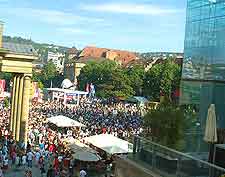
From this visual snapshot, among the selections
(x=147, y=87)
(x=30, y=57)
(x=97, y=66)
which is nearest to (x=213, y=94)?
(x=30, y=57)

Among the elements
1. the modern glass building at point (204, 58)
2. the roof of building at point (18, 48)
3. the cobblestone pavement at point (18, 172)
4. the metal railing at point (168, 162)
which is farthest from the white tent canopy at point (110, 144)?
the metal railing at point (168, 162)

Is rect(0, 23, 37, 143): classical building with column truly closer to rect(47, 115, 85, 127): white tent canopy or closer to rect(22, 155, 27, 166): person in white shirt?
rect(22, 155, 27, 166): person in white shirt

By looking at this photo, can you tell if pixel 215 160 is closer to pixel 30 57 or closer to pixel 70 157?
pixel 70 157

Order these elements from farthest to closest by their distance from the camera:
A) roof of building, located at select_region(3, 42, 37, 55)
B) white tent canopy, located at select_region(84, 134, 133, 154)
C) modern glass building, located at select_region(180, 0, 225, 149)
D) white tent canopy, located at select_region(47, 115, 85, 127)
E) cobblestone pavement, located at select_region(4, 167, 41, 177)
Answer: white tent canopy, located at select_region(47, 115, 85, 127), roof of building, located at select_region(3, 42, 37, 55), white tent canopy, located at select_region(84, 134, 133, 154), cobblestone pavement, located at select_region(4, 167, 41, 177), modern glass building, located at select_region(180, 0, 225, 149)

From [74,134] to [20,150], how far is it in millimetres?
11771

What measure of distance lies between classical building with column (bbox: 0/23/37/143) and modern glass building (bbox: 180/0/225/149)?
12857 millimetres

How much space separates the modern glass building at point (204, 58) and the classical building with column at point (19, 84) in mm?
12857

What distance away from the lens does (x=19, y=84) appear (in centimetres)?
3281

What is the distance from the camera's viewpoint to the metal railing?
35.7 feet

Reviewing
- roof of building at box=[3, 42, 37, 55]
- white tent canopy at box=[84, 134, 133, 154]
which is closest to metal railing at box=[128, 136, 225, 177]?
white tent canopy at box=[84, 134, 133, 154]

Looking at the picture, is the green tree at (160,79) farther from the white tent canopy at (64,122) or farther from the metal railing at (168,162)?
the metal railing at (168,162)

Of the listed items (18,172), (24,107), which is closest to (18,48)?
(24,107)

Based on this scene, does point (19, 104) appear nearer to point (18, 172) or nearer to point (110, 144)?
point (18, 172)

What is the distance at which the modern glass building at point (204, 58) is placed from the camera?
1955 centimetres
